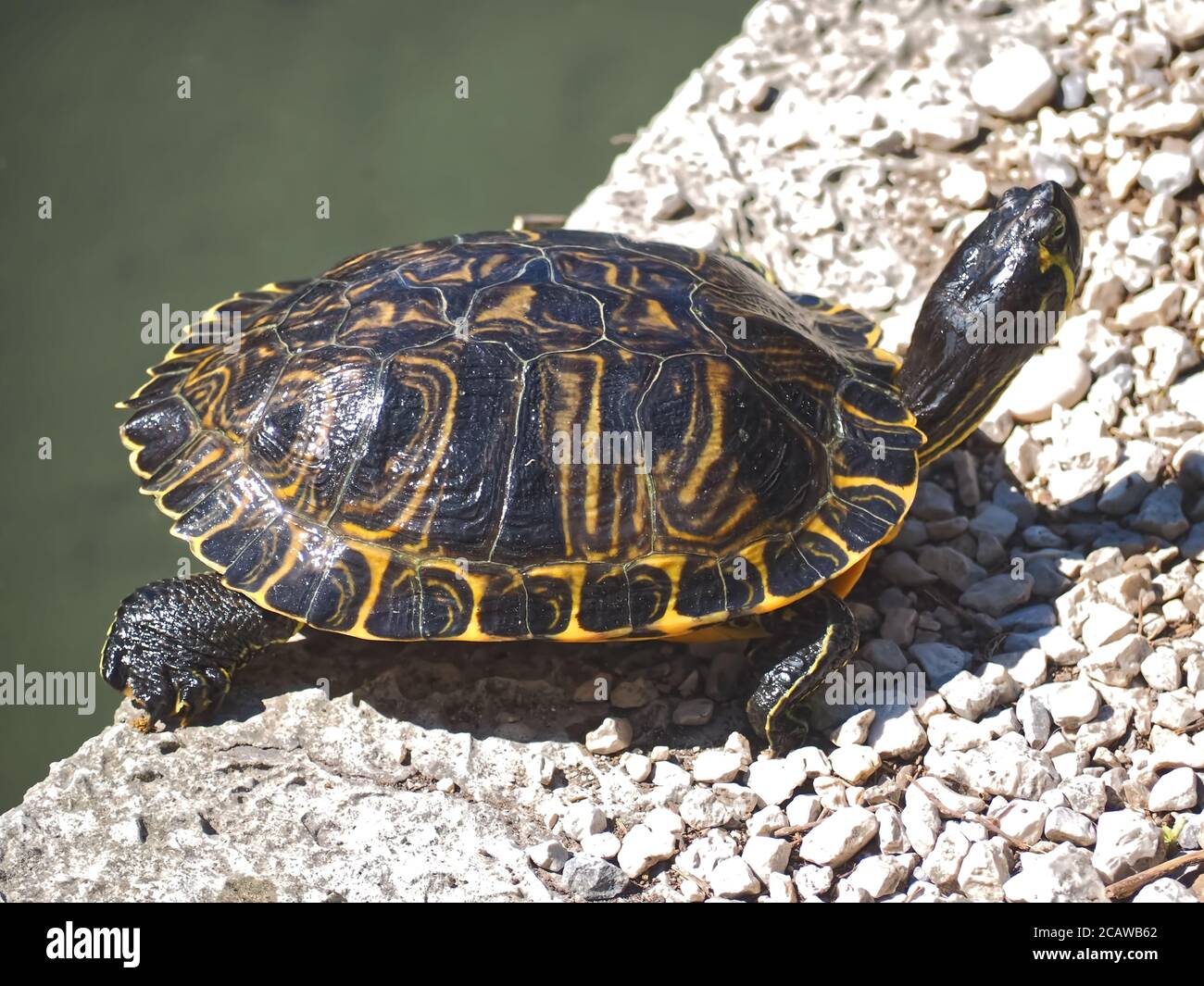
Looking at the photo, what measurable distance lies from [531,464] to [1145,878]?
242 centimetres

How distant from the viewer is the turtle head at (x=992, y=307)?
4.75 m

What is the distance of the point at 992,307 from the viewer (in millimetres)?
4793

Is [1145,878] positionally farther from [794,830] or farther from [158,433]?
[158,433]

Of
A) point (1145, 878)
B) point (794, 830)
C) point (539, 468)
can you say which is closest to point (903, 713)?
point (794, 830)

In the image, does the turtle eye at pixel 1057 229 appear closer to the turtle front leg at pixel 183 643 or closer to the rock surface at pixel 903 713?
the rock surface at pixel 903 713

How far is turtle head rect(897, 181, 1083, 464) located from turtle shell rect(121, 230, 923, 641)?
346 mm

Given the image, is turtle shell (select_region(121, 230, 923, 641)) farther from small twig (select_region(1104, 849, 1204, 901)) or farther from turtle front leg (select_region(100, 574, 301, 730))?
small twig (select_region(1104, 849, 1204, 901))

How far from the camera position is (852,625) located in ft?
14.6

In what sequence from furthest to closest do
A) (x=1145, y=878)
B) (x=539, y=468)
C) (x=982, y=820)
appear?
1. (x=539, y=468)
2. (x=982, y=820)
3. (x=1145, y=878)

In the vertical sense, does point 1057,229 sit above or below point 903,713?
above

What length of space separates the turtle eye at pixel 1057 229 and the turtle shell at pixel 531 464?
960mm

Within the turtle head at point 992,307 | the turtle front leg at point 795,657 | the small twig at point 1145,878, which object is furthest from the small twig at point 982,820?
the turtle head at point 992,307

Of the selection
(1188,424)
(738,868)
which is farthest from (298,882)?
(1188,424)

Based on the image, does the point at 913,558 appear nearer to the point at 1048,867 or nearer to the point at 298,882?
the point at 1048,867
